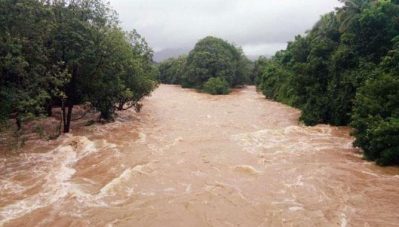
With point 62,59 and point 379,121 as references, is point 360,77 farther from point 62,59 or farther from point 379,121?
point 62,59

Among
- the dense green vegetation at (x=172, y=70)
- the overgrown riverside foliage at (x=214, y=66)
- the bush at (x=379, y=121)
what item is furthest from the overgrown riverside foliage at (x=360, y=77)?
the dense green vegetation at (x=172, y=70)

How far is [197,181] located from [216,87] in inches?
1438

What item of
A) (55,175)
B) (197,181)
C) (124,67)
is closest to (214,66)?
(124,67)

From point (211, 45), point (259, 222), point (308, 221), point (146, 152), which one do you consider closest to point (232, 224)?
point (259, 222)

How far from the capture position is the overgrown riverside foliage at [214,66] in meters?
52.8

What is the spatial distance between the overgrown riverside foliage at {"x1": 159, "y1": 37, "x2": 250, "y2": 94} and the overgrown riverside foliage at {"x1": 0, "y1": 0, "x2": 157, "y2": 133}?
26140 millimetres

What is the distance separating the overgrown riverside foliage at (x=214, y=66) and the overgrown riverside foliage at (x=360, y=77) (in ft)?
82.3

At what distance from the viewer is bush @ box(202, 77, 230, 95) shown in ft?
156

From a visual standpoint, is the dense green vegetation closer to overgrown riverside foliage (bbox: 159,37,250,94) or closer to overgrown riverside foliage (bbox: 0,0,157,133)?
overgrown riverside foliage (bbox: 159,37,250,94)

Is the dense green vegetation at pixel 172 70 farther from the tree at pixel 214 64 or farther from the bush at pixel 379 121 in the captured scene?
the bush at pixel 379 121

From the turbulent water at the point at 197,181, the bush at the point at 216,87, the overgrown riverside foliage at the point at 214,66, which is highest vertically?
the overgrown riverside foliage at the point at 214,66

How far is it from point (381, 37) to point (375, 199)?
12021 millimetres

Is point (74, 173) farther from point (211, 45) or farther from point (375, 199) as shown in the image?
point (211, 45)

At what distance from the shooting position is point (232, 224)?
8578 mm
